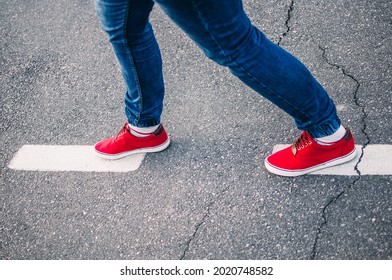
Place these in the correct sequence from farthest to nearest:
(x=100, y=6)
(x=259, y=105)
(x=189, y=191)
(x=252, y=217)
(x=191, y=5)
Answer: (x=259, y=105), (x=189, y=191), (x=252, y=217), (x=100, y=6), (x=191, y=5)

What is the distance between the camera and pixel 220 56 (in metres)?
1.60

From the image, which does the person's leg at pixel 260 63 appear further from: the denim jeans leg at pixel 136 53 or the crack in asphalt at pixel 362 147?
the denim jeans leg at pixel 136 53

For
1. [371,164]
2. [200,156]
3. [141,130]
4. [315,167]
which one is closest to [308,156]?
[315,167]

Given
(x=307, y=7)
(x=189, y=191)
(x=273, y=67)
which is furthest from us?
(x=307, y=7)

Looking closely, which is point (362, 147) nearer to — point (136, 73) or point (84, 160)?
point (136, 73)

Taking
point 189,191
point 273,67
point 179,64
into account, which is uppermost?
point 273,67

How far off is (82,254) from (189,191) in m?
0.58

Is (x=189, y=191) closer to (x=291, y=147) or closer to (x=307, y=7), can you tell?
(x=291, y=147)

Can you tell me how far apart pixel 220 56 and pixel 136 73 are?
543 millimetres

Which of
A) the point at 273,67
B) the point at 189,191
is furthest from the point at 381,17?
the point at 189,191

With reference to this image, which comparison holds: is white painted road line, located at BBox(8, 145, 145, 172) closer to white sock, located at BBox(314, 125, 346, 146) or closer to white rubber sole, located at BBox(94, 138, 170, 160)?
white rubber sole, located at BBox(94, 138, 170, 160)

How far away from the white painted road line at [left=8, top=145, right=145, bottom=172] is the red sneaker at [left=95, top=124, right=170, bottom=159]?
0.04m

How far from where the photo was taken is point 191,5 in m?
1.44

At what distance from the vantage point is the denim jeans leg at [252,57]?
57.7 inches
